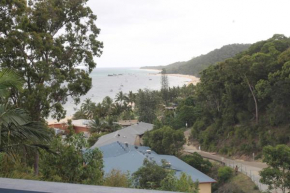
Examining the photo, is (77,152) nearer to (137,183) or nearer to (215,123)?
(137,183)

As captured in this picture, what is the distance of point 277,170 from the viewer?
529 inches

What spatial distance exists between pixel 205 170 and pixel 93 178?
1301 centimetres

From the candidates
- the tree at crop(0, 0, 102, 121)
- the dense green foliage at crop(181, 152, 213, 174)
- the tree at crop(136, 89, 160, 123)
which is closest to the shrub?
the dense green foliage at crop(181, 152, 213, 174)

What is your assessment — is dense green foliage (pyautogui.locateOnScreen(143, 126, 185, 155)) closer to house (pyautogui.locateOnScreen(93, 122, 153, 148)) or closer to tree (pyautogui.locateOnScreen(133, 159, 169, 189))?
house (pyautogui.locateOnScreen(93, 122, 153, 148))

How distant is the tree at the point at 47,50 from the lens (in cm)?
769

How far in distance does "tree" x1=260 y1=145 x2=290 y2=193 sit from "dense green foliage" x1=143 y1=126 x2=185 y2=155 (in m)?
6.44

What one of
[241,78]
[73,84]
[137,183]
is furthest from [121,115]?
[73,84]

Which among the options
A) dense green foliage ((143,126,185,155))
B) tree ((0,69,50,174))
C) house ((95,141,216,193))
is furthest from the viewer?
dense green foliage ((143,126,185,155))

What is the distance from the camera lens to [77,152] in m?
6.55

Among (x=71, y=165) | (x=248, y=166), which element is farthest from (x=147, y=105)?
(x=71, y=165)

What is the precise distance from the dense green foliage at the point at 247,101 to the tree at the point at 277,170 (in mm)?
9210

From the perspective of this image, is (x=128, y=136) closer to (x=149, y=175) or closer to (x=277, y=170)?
(x=277, y=170)

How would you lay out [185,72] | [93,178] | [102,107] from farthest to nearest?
[185,72] → [102,107] → [93,178]

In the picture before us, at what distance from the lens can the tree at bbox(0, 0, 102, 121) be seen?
25.2 ft
